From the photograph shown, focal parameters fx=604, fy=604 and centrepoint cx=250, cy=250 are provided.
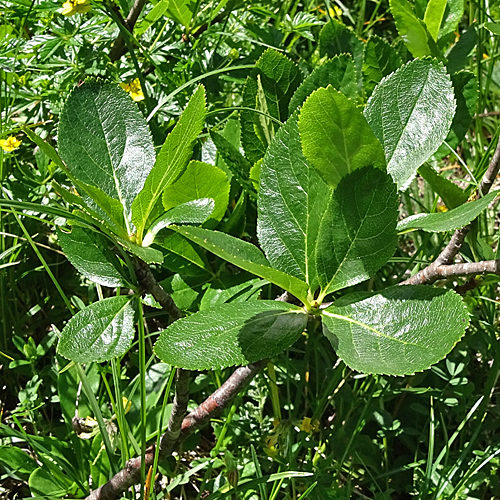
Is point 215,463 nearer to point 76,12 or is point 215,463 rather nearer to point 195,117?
point 195,117

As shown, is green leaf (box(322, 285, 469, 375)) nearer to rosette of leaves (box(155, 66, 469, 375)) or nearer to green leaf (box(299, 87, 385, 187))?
rosette of leaves (box(155, 66, 469, 375))

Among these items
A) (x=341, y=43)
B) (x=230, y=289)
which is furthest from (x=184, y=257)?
(x=341, y=43)

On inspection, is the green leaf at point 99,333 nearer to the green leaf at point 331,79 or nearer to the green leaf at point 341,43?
the green leaf at point 331,79

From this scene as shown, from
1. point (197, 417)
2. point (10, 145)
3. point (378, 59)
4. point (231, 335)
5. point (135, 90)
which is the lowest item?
point (197, 417)

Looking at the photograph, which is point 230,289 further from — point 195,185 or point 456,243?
point 456,243

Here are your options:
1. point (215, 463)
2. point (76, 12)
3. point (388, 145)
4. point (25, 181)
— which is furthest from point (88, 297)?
point (388, 145)

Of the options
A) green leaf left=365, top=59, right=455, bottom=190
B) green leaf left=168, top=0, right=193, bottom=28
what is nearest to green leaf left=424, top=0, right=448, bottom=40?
green leaf left=365, top=59, right=455, bottom=190
